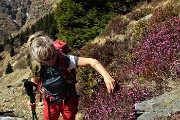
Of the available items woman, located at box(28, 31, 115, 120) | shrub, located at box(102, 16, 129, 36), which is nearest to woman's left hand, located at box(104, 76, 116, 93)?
woman, located at box(28, 31, 115, 120)

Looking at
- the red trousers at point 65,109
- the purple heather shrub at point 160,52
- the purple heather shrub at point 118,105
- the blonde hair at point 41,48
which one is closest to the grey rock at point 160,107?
the purple heather shrub at point 118,105

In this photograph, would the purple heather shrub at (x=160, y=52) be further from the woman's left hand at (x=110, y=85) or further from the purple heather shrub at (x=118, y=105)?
the woman's left hand at (x=110, y=85)

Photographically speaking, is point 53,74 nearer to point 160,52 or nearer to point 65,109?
point 65,109

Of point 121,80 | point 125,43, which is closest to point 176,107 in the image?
point 121,80

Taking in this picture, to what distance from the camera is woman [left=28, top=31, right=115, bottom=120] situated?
4336mm

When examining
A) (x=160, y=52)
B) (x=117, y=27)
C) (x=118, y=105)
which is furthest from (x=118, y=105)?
(x=117, y=27)

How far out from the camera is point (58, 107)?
5.17 metres

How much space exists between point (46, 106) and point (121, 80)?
4476 millimetres

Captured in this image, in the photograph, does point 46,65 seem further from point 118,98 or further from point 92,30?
point 92,30

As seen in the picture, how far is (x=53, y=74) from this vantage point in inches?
191

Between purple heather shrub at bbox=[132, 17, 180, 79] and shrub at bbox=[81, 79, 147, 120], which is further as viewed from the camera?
purple heather shrub at bbox=[132, 17, 180, 79]

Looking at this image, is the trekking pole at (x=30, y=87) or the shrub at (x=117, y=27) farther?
the shrub at (x=117, y=27)

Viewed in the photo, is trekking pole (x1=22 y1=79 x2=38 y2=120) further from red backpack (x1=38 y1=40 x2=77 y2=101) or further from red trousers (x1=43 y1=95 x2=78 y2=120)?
red trousers (x1=43 y1=95 x2=78 y2=120)

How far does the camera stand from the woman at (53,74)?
434 centimetres
